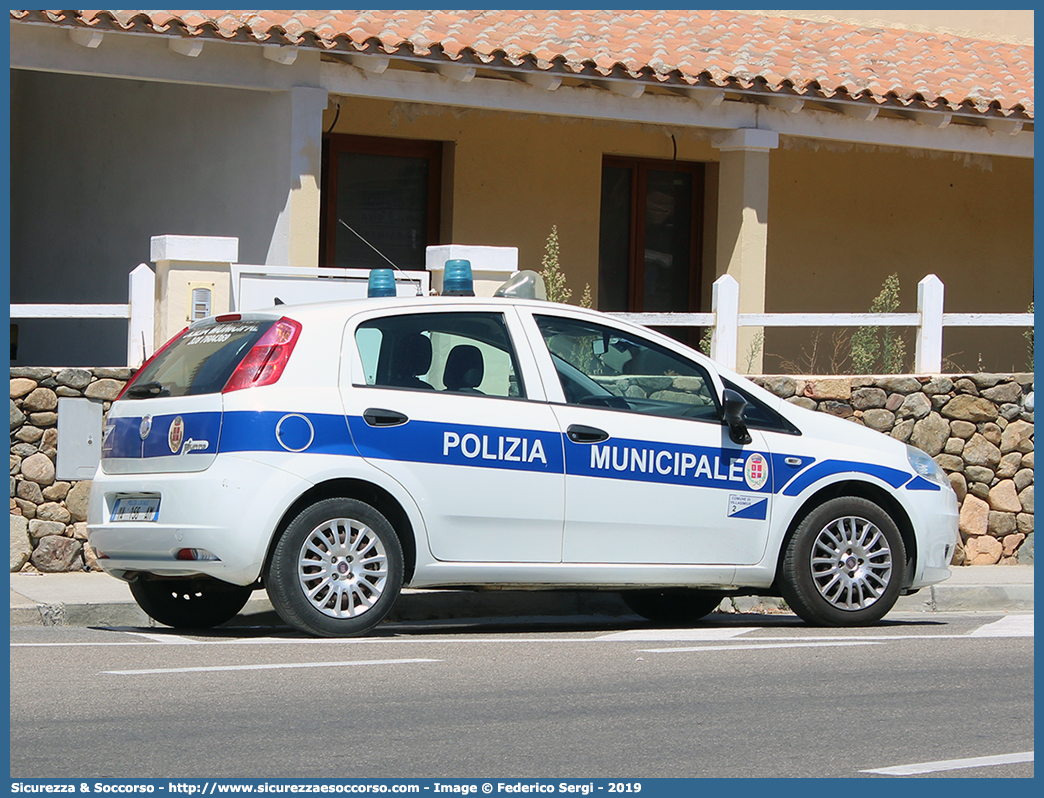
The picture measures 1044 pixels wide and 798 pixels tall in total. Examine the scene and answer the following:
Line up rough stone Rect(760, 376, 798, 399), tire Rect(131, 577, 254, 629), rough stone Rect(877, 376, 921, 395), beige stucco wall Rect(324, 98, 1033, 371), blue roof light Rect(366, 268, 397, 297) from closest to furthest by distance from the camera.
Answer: tire Rect(131, 577, 254, 629) → blue roof light Rect(366, 268, 397, 297) → rough stone Rect(760, 376, 798, 399) → rough stone Rect(877, 376, 921, 395) → beige stucco wall Rect(324, 98, 1033, 371)

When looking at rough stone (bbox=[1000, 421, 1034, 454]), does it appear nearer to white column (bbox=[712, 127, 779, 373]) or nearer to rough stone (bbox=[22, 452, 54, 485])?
white column (bbox=[712, 127, 779, 373])

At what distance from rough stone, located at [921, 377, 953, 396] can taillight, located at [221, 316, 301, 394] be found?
668cm

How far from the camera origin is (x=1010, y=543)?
1320 cm

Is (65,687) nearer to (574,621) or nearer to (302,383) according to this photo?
(302,383)

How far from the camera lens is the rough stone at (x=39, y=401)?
1070 cm

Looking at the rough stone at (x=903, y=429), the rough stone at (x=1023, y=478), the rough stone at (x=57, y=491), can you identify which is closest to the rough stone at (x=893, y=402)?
the rough stone at (x=903, y=429)

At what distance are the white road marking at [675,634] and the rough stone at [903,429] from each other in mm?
4313

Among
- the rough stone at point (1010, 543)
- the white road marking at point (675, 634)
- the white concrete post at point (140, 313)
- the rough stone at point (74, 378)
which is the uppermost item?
the white concrete post at point (140, 313)

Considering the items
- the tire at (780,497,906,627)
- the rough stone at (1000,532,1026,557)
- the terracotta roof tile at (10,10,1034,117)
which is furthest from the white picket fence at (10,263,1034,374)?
→ the tire at (780,497,906,627)

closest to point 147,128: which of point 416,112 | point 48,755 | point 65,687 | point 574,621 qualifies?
point 416,112

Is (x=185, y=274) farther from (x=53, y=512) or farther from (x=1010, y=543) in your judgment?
(x=1010, y=543)

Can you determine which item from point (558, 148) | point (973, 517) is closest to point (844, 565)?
point (973, 517)

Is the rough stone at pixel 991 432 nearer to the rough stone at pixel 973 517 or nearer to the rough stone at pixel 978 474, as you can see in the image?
the rough stone at pixel 978 474

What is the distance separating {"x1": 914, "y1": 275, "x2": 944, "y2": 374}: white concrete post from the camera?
13.3 meters
